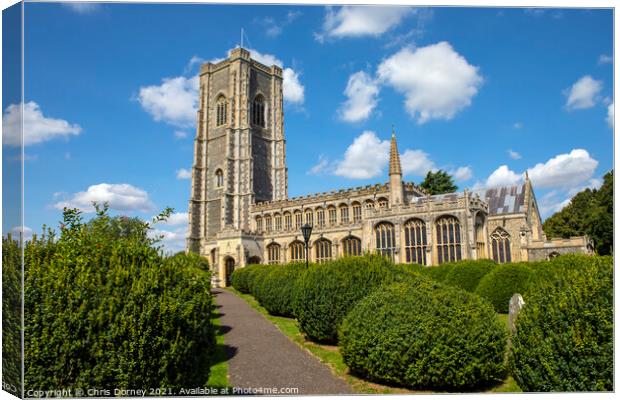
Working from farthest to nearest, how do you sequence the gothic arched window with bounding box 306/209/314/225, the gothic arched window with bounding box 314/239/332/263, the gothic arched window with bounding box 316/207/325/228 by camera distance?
the gothic arched window with bounding box 306/209/314/225 < the gothic arched window with bounding box 316/207/325/228 < the gothic arched window with bounding box 314/239/332/263

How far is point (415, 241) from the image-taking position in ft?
108

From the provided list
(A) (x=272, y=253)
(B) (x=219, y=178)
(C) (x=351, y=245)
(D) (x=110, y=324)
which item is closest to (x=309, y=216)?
(A) (x=272, y=253)

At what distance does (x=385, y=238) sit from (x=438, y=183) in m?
22.7

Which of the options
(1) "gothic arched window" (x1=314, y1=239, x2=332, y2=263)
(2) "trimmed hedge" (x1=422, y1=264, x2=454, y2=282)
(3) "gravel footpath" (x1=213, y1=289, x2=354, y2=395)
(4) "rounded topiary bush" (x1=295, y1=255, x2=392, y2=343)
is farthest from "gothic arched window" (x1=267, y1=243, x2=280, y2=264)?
(4) "rounded topiary bush" (x1=295, y1=255, x2=392, y2=343)

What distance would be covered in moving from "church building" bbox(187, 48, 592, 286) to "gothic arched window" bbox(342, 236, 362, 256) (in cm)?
9

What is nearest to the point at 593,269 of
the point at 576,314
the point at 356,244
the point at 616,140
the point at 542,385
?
the point at 576,314

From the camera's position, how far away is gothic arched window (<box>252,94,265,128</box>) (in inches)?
2248

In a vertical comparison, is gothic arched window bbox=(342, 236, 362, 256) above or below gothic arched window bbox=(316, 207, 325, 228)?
below

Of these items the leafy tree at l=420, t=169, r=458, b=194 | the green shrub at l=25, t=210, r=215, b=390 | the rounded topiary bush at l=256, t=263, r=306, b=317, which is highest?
the leafy tree at l=420, t=169, r=458, b=194

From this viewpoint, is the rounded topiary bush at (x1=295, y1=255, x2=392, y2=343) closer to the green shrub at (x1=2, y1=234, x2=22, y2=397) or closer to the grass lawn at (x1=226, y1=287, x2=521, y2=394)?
the grass lawn at (x1=226, y1=287, x2=521, y2=394)

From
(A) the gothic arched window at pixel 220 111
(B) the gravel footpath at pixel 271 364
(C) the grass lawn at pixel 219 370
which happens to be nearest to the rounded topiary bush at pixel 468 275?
(B) the gravel footpath at pixel 271 364

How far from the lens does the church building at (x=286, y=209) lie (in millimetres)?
32000

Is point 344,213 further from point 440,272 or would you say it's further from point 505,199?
point 440,272

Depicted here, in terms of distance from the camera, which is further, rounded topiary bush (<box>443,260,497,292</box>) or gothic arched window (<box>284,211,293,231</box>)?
gothic arched window (<box>284,211,293,231</box>)
